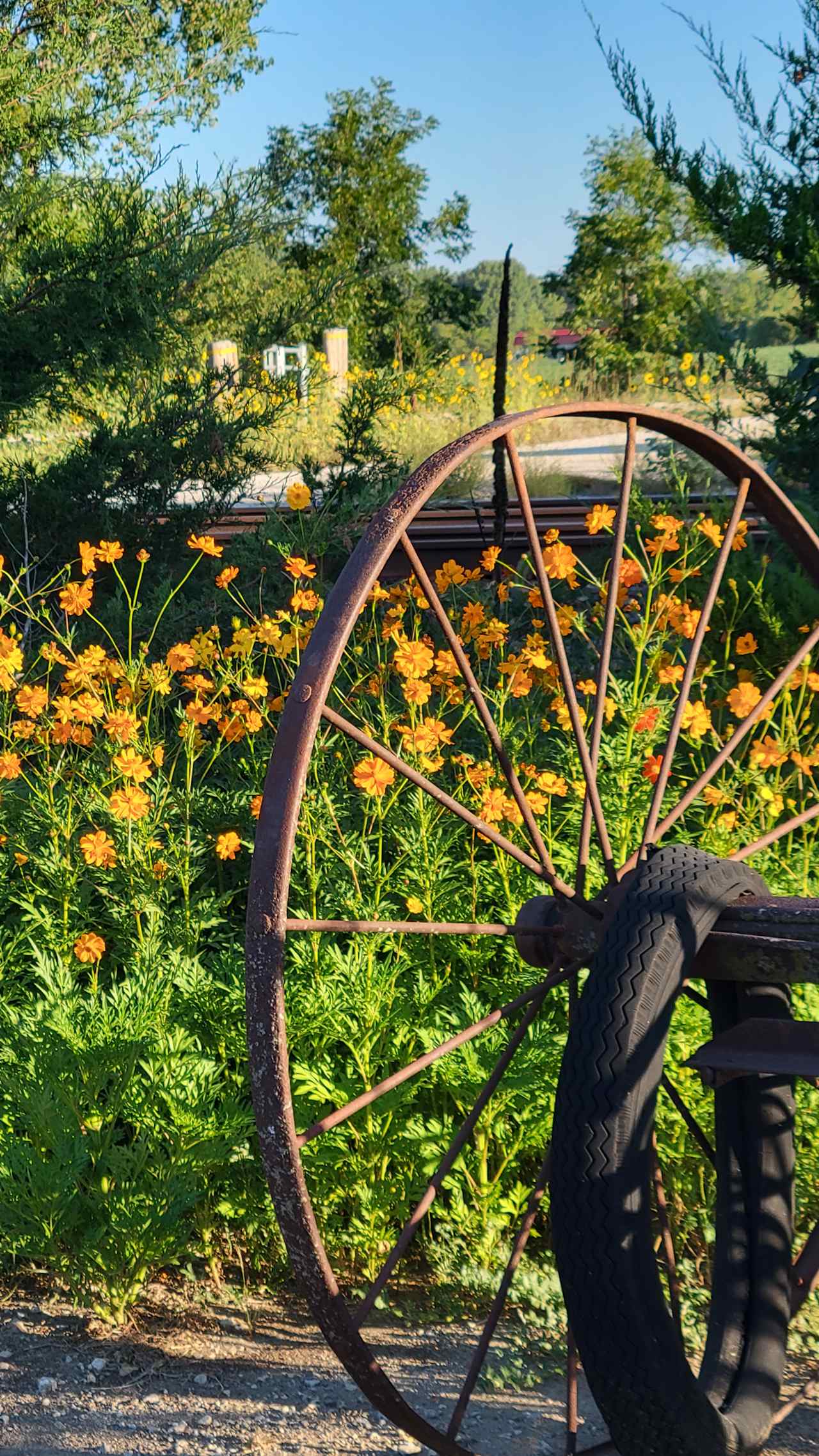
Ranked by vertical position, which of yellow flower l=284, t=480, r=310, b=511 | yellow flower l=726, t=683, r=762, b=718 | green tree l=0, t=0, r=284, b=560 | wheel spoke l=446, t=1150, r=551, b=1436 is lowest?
wheel spoke l=446, t=1150, r=551, b=1436

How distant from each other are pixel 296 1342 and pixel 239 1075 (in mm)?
556

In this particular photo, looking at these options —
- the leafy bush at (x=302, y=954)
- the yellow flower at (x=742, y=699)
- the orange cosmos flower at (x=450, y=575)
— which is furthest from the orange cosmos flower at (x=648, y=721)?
the orange cosmos flower at (x=450, y=575)

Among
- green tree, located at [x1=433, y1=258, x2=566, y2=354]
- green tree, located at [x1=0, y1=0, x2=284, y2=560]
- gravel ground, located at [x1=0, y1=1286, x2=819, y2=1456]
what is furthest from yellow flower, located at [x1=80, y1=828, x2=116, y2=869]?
green tree, located at [x1=433, y1=258, x2=566, y2=354]

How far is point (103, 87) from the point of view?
6828 millimetres

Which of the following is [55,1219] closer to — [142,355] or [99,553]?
[99,553]

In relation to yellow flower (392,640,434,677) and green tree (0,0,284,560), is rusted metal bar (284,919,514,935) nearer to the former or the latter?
yellow flower (392,640,434,677)

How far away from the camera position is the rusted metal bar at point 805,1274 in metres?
1.96

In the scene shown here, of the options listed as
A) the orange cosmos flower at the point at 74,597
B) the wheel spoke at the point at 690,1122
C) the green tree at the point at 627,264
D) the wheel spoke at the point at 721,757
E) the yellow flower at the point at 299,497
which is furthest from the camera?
the green tree at the point at 627,264

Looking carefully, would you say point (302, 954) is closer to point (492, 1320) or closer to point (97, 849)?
point (97, 849)

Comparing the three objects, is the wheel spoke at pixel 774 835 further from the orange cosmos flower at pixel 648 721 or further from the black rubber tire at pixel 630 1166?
the orange cosmos flower at pixel 648 721

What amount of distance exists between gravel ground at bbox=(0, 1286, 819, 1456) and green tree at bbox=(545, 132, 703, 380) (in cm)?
1932

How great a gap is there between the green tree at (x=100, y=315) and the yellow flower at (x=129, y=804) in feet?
8.84

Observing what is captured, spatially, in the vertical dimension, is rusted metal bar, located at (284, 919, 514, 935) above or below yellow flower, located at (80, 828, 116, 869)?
above

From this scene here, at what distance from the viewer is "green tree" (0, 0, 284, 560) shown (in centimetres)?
566
